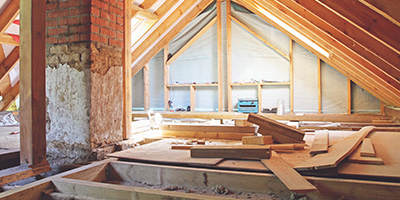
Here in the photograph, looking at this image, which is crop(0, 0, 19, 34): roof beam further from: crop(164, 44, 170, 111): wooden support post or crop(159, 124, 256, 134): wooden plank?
crop(164, 44, 170, 111): wooden support post

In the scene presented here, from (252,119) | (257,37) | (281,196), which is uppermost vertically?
(257,37)

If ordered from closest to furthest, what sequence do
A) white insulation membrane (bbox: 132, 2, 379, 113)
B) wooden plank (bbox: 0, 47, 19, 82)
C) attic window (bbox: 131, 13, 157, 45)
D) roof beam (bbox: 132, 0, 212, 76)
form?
wooden plank (bbox: 0, 47, 19, 82) < attic window (bbox: 131, 13, 157, 45) < white insulation membrane (bbox: 132, 2, 379, 113) < roof beam (bbox: 132, 0, 212, 76)

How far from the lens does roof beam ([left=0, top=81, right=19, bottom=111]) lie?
20.2ft

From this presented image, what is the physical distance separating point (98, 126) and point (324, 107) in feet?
18.2

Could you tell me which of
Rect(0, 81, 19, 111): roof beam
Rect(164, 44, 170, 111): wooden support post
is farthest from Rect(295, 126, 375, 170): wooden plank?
Rect(0, 81, 19, 111): roof beam

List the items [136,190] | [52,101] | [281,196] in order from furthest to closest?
[52,101], [281,196], [136,190]

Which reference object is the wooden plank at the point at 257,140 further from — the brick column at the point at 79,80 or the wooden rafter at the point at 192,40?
the wooden rafter at the point at 192,40

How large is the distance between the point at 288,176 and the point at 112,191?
106 centimetres

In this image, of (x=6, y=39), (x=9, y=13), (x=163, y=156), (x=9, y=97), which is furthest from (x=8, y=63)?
(x=163, y=156)

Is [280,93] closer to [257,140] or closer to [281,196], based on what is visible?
[257,140]

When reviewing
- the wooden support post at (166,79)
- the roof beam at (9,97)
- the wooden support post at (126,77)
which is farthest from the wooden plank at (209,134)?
the roof beam at (9,97)

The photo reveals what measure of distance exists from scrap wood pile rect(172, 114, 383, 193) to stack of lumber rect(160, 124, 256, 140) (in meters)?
0.69

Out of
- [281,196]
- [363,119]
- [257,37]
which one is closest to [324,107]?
[363,119]

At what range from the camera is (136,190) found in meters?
1.58
